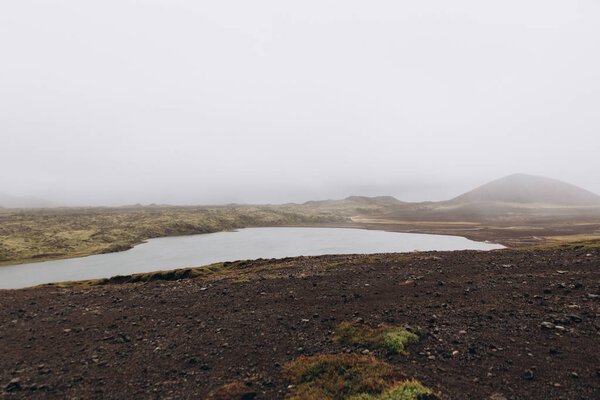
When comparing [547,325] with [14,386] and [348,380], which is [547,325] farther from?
[14,386]

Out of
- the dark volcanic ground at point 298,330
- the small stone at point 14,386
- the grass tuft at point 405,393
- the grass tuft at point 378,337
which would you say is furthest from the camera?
the grass tuft at point 378,337

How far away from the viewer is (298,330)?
1631 centimetres

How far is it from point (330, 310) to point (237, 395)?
9.10 m

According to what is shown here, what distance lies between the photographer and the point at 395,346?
1307 cm

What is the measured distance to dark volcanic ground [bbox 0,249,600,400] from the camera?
37.4 feet

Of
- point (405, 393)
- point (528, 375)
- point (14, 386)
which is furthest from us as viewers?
point (14, 386)

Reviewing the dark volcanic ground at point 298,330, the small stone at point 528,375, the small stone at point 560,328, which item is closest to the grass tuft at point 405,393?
the dark volcanic ground at point 298,330

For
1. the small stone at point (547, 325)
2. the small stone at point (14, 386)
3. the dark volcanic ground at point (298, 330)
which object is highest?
the small stone at point (547, 325)

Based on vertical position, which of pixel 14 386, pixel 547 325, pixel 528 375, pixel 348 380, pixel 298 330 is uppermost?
pixel 547 325

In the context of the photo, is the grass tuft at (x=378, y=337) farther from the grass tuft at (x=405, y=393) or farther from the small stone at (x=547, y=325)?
the small stone at (x=547, y=325)

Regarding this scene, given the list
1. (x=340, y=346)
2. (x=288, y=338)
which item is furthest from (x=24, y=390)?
(x=340, y=346)

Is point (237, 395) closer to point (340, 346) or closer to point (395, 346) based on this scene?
point (340, 346)

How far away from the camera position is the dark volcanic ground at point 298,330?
449 inches

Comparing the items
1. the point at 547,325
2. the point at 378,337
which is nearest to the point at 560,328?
the point at 547,325
